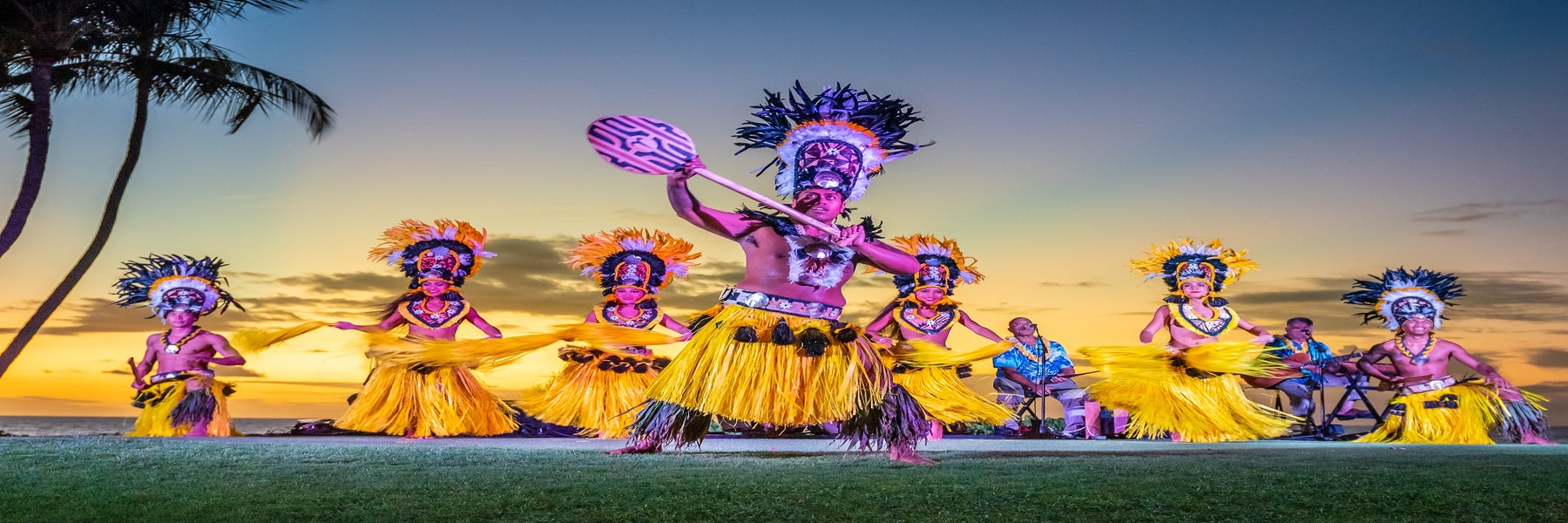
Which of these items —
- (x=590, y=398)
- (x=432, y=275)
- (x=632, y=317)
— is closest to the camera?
(x=590, y=398)

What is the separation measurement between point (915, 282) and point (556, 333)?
17.0ft

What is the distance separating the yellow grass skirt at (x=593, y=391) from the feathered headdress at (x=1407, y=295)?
5.87 m

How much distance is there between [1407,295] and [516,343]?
7.18 meters

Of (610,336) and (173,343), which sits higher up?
(173,343)

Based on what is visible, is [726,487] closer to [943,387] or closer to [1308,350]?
[943,387]

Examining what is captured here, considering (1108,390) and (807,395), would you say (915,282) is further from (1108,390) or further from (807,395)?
(807,395)

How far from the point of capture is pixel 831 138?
18.5 ft

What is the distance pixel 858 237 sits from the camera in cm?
534

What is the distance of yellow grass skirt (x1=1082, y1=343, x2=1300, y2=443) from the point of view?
7.96 metres

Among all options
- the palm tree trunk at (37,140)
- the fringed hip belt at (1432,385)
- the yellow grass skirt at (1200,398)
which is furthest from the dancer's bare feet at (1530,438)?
the palm tree trunk at (37,140)

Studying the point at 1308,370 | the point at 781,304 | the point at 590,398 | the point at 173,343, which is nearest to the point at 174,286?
the point at 173,343

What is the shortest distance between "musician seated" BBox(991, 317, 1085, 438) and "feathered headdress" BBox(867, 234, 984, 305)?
26.2 inches

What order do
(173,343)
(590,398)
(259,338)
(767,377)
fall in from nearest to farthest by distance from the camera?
(767,377) → (259,338) → (173,343) → (590,398)

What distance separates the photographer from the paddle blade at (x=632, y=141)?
466cm
